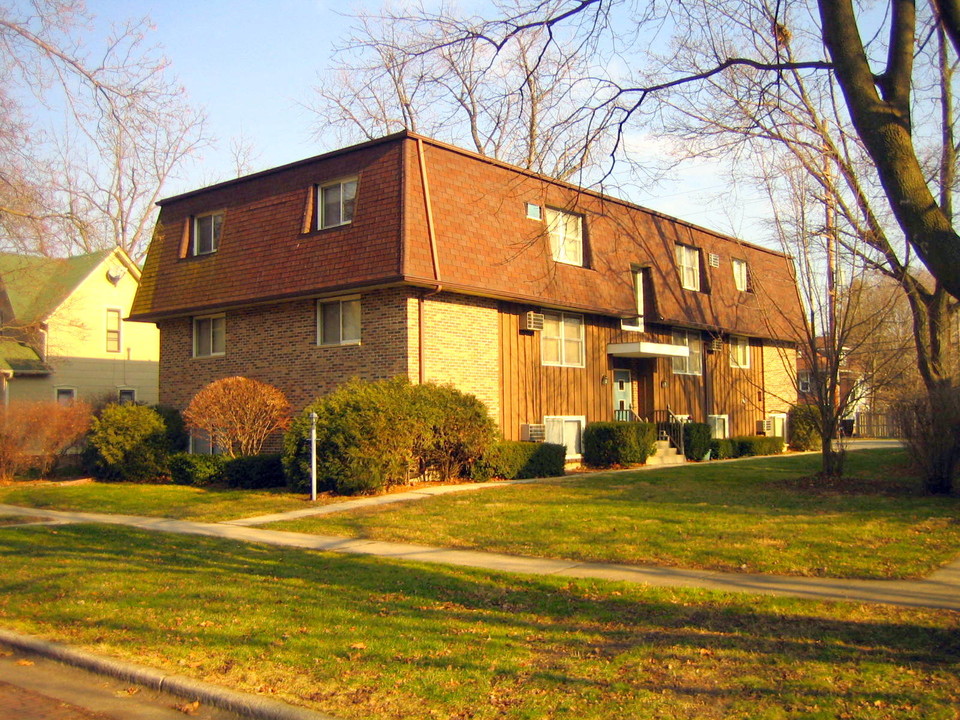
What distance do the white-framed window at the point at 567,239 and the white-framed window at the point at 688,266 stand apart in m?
4.92

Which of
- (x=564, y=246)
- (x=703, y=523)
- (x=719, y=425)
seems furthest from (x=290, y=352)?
(x=719, y=425)

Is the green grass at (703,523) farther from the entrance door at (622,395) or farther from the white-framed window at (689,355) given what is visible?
the white-framed window at (689,355)

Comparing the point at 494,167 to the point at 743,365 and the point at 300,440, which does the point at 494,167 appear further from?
the point at 743,365

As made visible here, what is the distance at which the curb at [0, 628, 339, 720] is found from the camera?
5.42 meters

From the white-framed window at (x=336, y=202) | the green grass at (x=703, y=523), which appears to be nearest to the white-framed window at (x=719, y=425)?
the green grass at (x=703, y=523)

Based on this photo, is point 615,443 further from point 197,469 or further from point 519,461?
point 197,469

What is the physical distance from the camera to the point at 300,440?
16.2m

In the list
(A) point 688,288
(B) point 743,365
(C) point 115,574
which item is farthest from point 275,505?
(B) point 743,365

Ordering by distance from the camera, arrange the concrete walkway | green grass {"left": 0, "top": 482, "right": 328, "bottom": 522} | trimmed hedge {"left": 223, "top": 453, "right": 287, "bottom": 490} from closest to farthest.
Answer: the concrete walkway, green grass {"left": 0, "top": 482, "right": 328, "bottom": 522}, trimmed hedge {"left": 223, "top": 453, "right": 287, "bottom": 490}

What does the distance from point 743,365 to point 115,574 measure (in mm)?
24391

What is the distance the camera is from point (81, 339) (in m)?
33.8

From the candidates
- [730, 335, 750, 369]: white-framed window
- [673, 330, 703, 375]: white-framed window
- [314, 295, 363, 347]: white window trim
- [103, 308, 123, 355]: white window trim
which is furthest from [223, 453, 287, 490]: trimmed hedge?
[103, 308, 123, 355]: white window trim

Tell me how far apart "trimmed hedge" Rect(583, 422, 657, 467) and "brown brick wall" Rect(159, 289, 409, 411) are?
555 centimetres

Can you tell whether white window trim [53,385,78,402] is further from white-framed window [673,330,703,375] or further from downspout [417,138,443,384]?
white-framed window [673,330,703,375]
